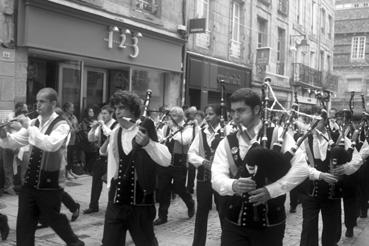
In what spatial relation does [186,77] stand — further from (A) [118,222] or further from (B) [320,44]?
(B) [320,44]

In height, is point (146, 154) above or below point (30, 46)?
below

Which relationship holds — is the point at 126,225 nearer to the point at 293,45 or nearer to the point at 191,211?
the point at 191,211

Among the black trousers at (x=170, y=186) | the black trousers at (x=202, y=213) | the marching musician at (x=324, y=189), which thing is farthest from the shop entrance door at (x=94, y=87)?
the marching musician at (x=324, y=189)

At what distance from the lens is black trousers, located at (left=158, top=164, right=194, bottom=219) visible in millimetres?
7500

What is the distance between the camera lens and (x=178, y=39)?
15016 mm

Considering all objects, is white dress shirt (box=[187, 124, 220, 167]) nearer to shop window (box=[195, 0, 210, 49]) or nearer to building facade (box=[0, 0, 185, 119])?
building facade (box=[0, 0, 185, 119])

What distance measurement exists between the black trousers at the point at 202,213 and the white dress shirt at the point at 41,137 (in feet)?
6.01

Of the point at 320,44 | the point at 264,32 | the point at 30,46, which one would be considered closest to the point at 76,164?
the point at 30,46

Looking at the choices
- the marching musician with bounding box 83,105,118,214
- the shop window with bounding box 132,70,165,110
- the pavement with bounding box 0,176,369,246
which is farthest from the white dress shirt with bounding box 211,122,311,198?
the shop window with bounding box 132,70,165,110

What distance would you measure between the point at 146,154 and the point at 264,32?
1854 cm

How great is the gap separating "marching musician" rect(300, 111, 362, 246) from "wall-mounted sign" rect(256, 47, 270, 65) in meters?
15.1

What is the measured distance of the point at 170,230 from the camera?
7066mm

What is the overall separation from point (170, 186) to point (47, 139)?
3.32 m

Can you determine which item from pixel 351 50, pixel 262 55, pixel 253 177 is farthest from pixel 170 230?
pixel 351 50
